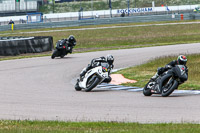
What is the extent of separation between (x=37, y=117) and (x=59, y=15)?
75.9m

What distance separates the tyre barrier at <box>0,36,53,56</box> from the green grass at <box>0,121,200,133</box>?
18467 mm

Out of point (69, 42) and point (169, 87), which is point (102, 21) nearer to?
point (69, 42)

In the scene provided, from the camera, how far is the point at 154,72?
16516 mm

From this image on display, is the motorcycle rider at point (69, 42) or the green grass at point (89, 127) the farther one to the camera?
the motorcycle rider at point (69, 42)

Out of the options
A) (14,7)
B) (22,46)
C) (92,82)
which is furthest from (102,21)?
(92,82)

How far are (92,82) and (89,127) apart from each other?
5308mm

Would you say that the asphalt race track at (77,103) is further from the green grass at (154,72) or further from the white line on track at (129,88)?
the green grass at (154,72)

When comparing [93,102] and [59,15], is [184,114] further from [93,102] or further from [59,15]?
[59,15]

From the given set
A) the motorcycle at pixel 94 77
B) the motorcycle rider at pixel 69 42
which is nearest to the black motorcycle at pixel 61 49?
the motorcycle rider at pixel 69 42

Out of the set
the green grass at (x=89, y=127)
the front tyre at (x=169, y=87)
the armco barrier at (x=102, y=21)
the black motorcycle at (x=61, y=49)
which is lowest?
the green grass at (x=89, y=127)

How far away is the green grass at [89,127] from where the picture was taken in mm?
6711

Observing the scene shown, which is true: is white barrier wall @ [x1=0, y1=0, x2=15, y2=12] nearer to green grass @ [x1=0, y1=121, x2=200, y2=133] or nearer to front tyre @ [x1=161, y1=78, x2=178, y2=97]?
front tyre @ [x1=161, y1=78, x2=178, y2=97]

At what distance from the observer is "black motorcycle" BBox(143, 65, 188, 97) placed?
1057 cm

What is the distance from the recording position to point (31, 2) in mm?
96750
